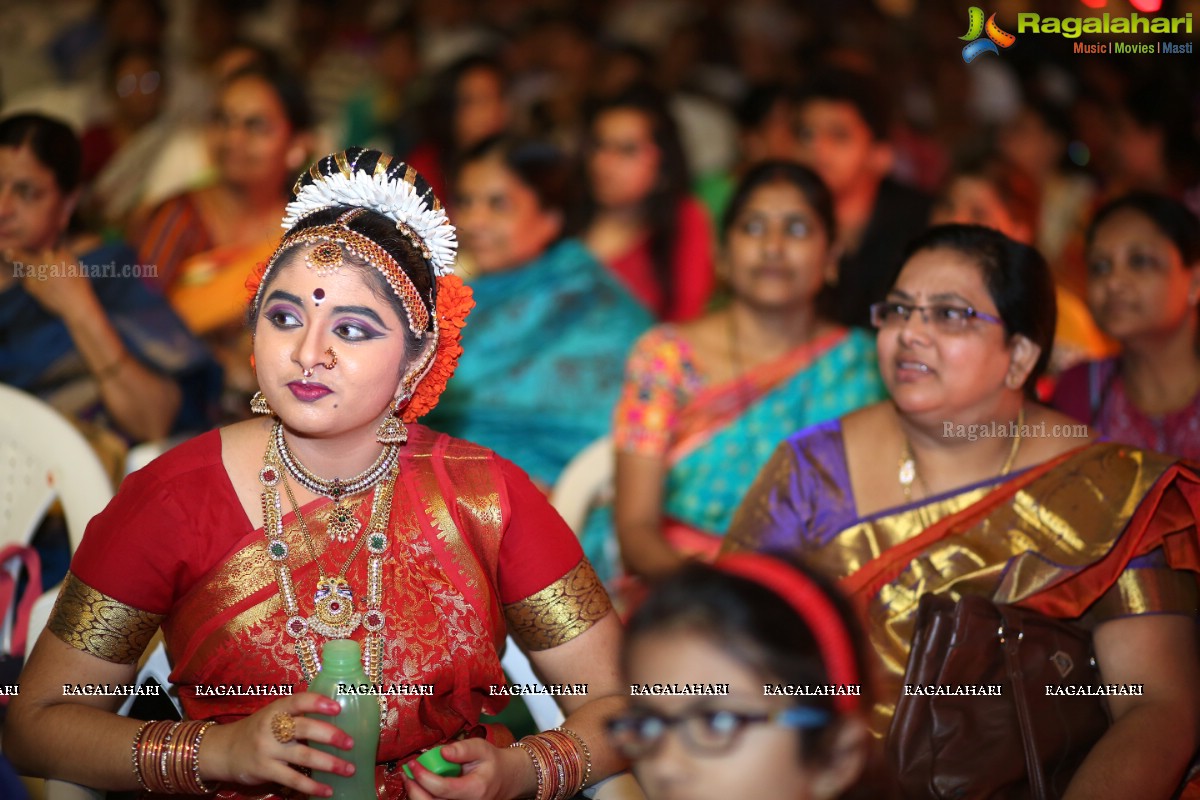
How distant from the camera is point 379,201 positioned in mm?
2215

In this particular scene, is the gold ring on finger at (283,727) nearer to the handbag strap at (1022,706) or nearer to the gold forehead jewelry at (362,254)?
the gold forehead jewelry at (362,254)

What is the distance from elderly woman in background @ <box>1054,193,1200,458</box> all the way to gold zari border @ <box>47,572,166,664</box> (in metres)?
2.64

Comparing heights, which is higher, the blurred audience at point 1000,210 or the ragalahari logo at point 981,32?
the ragalahari logo at point 981,32

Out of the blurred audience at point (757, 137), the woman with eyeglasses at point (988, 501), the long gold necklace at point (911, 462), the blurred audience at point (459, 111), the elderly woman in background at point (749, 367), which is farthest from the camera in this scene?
the blurred audience at point (459, 111)

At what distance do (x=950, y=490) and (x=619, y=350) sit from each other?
2.33 meters

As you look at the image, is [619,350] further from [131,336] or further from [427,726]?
[427,726]

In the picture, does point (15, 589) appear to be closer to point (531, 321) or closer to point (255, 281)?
point (255, 281)

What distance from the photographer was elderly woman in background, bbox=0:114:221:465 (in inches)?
135

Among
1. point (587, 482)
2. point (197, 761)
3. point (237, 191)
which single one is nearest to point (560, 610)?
point (197, 761)

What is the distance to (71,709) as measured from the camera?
2023 mm

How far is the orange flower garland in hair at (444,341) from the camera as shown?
2275mm

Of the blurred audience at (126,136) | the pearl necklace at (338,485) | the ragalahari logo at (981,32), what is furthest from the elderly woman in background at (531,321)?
the pearl necklace at (338,485)

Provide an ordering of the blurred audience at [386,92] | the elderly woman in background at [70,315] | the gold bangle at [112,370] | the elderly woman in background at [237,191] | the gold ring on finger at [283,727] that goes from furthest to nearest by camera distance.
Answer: the blurred audience at [386,92] < the elderly woman in background at [237,191] < the gold bangle at [112,370] < the elderly woman in background at [70,315] < the gold ring on finger at [283,727]

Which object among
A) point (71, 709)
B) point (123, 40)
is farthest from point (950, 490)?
point (123, 40)
